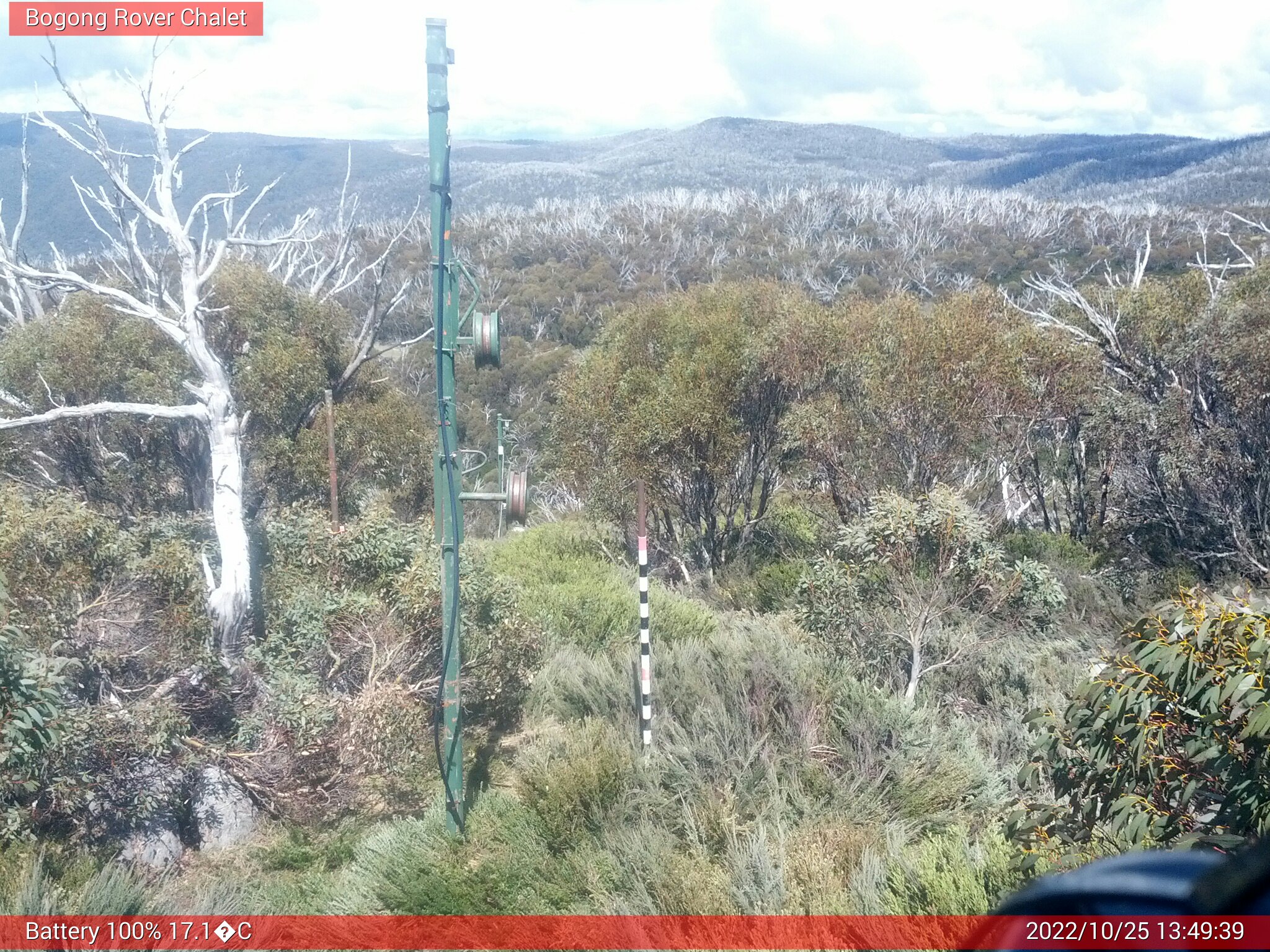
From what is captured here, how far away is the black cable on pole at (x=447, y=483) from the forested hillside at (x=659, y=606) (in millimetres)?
342

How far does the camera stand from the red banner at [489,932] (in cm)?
359

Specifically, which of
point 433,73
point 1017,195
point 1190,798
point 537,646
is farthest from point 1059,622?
point 1017,195

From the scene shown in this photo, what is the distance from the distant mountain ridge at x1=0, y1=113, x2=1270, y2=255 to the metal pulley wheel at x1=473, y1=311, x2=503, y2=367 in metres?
30.5

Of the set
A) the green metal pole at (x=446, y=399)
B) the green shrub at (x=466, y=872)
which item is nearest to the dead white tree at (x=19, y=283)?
the green metal pole at (x=446, y=399)

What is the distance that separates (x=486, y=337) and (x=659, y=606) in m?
4.69

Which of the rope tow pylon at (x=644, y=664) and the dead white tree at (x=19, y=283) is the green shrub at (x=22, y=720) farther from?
the dead white tree at (x=19, y=283)

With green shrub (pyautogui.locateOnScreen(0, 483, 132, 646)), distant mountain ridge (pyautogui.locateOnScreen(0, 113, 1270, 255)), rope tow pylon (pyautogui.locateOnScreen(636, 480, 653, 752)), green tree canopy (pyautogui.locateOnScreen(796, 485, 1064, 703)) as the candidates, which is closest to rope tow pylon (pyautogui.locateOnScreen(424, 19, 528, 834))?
rope tow pylon (pyautogui.locateOnScreen(636, 480, 653, 752))

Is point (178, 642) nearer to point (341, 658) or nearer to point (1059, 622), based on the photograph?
point (341, 658)

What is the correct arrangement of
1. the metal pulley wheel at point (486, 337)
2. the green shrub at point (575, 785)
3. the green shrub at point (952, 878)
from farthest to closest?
the green shrub at point (575, 785) < the metal pulley wheel at point (486, 337) < the green shrub at point (952, 878)

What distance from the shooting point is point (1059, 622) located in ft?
27.9

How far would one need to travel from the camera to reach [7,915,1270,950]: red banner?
3592 millimetres

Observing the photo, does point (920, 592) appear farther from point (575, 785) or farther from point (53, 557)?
point (53, 557)

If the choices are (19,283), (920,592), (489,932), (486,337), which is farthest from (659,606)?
(19,283)

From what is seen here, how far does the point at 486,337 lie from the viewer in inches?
197
